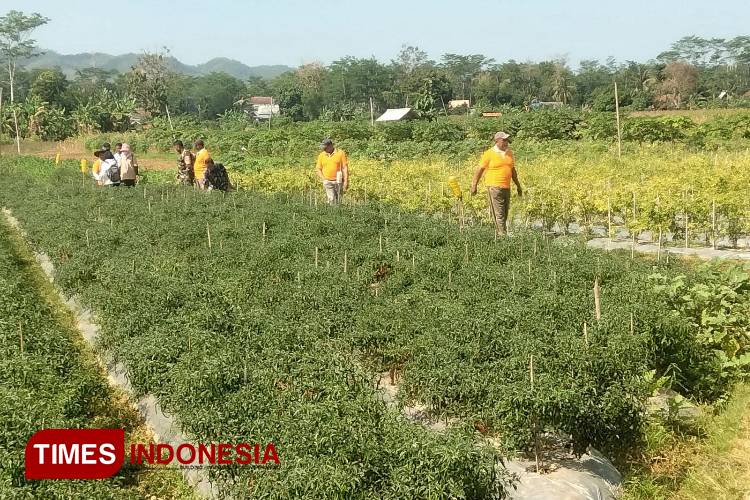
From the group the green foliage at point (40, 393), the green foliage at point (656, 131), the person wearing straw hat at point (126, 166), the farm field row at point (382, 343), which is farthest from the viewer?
the green foliage at point (656, 131)

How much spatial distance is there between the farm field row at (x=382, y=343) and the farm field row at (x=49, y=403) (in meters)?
0.49

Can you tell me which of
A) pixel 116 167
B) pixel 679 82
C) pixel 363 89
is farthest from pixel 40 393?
pixel 363 89

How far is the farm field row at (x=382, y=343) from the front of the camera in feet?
13.7

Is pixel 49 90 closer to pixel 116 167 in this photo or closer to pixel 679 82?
pixel 116 167

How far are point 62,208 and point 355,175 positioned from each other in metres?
8.48

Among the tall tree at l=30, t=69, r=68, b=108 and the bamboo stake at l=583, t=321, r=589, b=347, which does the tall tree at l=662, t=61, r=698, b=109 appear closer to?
the tall tree at l=30, t=69, r=68, b=108

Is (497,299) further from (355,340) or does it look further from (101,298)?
(101,298)

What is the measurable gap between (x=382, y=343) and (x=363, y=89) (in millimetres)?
96328

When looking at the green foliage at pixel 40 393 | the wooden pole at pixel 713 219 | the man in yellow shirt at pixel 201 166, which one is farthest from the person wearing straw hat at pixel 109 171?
the wooden pole at pixel 713 219

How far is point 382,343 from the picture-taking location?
6.45 metres

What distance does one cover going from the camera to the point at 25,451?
15.2 ft

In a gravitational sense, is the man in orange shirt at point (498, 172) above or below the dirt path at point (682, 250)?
above

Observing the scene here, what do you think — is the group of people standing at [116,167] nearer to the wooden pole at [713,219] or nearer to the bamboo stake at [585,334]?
the wooden pole at [713,219]

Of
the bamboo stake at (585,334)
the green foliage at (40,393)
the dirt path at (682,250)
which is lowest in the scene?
the dirt path at (682,250)
